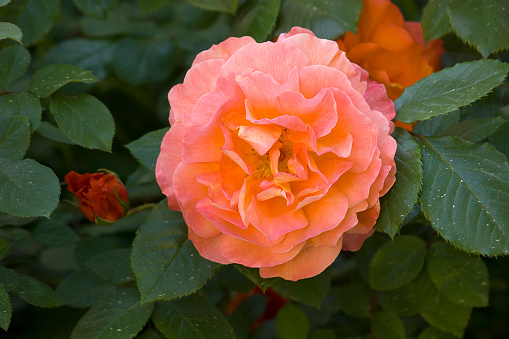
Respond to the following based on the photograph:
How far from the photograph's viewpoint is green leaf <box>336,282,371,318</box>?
1177mm

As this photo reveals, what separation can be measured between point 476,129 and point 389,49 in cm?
25

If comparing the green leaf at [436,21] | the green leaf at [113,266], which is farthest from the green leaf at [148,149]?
the green leaf at [436,21]

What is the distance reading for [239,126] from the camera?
2.42ft

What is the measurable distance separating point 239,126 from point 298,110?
0.31 ft

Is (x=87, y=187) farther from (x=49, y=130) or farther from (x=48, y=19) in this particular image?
(x=48, y=19)

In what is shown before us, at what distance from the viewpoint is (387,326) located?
1.13 m

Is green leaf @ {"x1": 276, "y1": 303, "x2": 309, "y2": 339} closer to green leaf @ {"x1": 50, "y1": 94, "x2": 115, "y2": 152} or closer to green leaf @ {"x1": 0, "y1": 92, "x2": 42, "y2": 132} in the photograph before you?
green leaf @ {"x1": 50, "y1": 94, "x2": 115, "y2": 152}

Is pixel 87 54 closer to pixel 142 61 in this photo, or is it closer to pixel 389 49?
pixel 142 61

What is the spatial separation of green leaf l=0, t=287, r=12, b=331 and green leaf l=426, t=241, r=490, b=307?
800mm

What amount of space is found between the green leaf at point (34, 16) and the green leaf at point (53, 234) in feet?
1.64

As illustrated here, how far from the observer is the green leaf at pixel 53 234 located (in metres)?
1.08

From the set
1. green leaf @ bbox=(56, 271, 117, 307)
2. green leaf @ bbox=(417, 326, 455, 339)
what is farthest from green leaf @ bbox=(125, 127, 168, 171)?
green leaf @ bbox=(417, 326, 455, 339)

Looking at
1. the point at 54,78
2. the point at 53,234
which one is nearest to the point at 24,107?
the point at 54,78

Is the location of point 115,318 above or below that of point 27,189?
below
